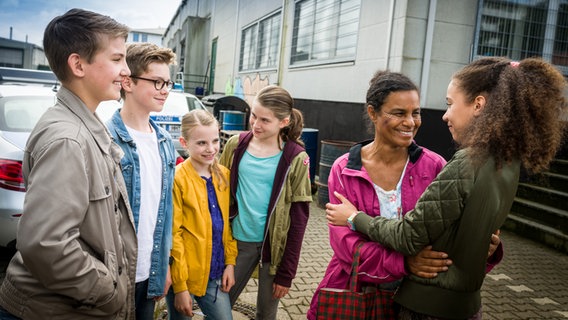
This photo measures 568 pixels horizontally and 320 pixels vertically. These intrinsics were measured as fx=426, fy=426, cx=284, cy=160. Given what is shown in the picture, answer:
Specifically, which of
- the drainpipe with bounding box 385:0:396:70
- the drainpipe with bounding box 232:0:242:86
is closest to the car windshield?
the drainpipe with bounding box 385:0:396:70

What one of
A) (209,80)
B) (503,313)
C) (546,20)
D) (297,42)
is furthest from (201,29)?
(503,313)

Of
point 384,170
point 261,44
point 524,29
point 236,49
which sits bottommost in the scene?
point 384,170

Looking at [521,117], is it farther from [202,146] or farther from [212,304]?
[212,304]

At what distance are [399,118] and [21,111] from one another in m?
4.54

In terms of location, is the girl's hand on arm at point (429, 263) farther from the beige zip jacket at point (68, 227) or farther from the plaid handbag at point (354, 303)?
the beige zip jacket at point (68, 227)

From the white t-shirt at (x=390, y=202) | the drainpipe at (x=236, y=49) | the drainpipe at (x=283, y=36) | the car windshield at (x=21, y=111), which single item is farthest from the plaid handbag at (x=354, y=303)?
the drainpipe at (x=236, y=49)

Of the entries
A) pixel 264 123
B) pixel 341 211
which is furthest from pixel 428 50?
pixel 341 211

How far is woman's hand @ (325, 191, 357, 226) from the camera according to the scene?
2.01 metres

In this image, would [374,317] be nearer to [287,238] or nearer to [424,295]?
[424,295]

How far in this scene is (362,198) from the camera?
6.88 feet

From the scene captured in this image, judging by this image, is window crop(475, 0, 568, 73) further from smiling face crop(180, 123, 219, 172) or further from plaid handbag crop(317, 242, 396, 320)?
plaid handbag crop(317, 242, 396, 320)

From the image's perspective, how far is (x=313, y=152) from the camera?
28.7 feet

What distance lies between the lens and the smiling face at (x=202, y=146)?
8.13ft

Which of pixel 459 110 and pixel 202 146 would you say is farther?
pixel 202 146
